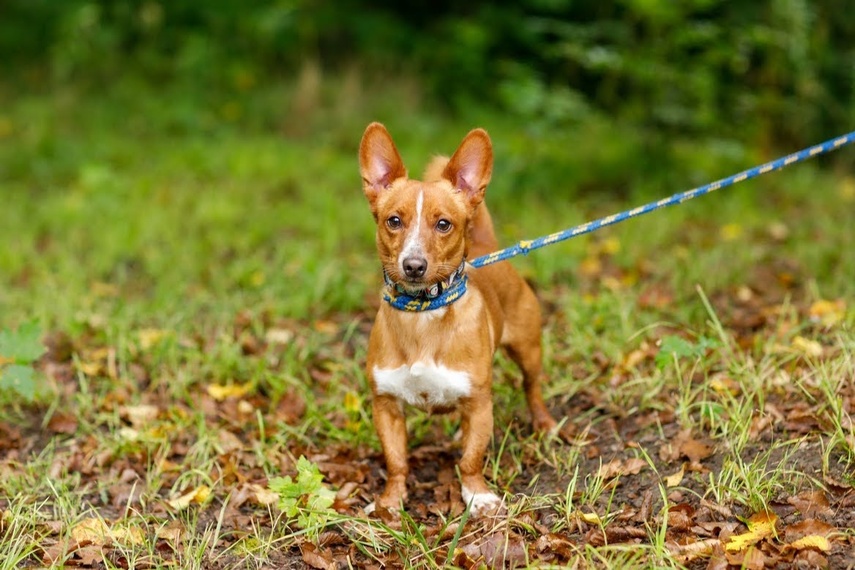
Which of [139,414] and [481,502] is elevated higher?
[481,502]

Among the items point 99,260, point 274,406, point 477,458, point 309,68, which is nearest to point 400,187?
point 477,458

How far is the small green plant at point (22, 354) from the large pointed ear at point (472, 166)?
208cm

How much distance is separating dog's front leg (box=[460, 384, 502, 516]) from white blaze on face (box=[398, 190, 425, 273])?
0.68m

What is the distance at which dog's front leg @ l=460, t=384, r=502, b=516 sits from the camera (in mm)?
3697

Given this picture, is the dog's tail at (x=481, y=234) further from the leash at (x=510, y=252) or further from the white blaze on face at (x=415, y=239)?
the white blaze on face at (x=415, y=239)

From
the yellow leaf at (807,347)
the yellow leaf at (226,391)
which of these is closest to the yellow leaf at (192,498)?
the yellow leaf at (226,391)

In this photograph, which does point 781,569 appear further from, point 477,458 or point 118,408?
point 118,408

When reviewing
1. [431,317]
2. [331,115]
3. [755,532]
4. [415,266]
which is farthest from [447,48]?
[755,532]

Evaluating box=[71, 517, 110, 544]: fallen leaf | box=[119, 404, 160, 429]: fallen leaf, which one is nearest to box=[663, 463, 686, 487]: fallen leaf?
box=[71, 517, 110, 544]: fallen leaf

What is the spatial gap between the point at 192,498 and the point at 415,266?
4.74ft

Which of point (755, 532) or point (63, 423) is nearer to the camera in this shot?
point (755, 532)

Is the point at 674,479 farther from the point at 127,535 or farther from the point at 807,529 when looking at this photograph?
the point at 127,535

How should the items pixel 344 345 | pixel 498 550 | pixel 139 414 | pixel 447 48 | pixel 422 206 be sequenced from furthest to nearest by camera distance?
pixel 447 48 < pixel 344 345 < pixel 139 414 < pixel 422 206 < pixel 498 550

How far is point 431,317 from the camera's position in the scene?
143 inches
